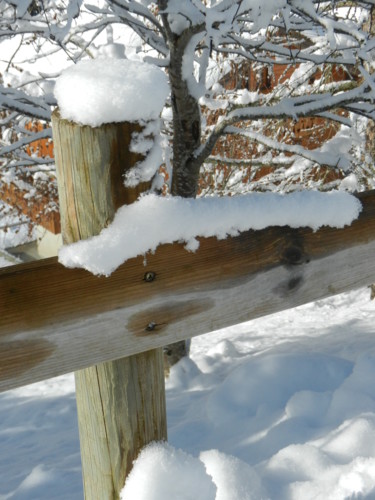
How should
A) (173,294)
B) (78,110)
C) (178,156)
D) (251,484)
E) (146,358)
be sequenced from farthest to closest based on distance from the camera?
(178,156) < (251,484) < (146,358) < (173,294) < (78,110)

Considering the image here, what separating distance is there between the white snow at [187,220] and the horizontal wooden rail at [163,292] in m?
0.03

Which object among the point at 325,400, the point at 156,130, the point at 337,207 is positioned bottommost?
the point at 325,400

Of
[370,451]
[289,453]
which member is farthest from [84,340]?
[370,451]

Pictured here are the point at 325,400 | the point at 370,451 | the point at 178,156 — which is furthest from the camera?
the point at 178,156

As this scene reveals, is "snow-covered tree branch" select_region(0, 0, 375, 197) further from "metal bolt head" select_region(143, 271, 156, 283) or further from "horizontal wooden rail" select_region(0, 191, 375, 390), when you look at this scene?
"metal bolt head" select_region(143, 271, 156, 283)

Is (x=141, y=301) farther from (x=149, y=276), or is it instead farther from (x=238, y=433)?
(x=238, y=433)

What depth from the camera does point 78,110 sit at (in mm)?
1373

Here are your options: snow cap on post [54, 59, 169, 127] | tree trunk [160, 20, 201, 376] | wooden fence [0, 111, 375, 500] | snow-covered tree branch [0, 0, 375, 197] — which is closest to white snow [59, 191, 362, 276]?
wooden fence [0, 111, 375, 500]

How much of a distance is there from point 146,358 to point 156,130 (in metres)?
0.67

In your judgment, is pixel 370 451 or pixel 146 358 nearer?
pixel 146 358

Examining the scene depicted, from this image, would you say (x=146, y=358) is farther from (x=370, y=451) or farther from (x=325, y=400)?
(x=325, y=400)

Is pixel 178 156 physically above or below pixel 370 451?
above

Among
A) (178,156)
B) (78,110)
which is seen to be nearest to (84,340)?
(78,110)

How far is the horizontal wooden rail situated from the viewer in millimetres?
1335
